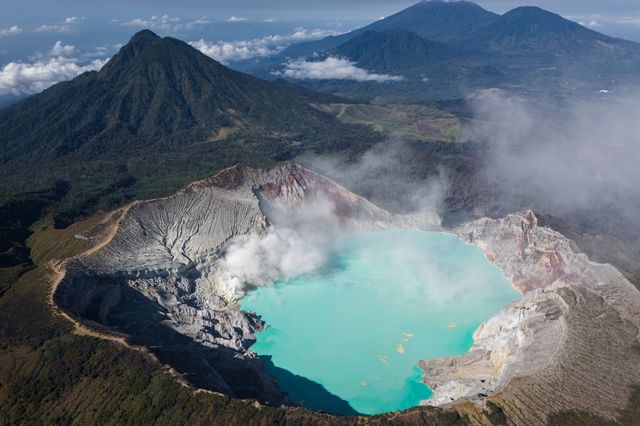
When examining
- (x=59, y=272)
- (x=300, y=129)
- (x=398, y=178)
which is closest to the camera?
(x=59, y=272)

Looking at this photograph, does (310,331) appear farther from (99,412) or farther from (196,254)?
(99,412)

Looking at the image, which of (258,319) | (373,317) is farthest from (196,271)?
(373,317)

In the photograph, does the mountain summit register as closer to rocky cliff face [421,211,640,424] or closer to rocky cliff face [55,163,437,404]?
rocky cliff face [55,163,437,404]

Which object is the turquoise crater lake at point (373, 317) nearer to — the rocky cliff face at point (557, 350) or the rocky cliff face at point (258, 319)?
the rocky cliff face at point (258, 319)

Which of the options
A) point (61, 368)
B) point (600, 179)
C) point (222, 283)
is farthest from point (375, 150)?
point (61, 368)

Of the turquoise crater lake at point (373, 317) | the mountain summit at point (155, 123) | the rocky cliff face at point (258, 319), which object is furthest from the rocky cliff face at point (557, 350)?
the mountain summit at point (155, 123)

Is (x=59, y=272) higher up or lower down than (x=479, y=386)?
higher up
